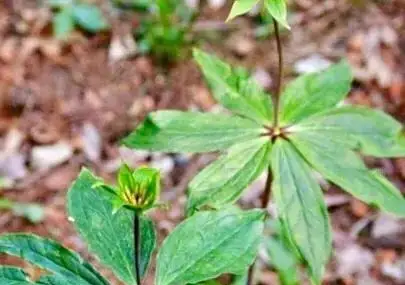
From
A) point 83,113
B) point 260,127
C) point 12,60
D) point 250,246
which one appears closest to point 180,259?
point 250,246

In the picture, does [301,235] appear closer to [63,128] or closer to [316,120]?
[316,120]

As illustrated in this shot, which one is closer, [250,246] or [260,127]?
[250,246]

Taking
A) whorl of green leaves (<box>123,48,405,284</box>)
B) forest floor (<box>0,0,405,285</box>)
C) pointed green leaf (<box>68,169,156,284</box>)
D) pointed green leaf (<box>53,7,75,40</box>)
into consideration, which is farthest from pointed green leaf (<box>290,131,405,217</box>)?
pointed green leaf (<box>53,7,75,40</box>)

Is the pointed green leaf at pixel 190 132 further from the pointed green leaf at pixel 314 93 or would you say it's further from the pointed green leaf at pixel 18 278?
the pointed green leaf at pixel 18 278

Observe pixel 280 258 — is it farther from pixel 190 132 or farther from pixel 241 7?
pixel 241 7

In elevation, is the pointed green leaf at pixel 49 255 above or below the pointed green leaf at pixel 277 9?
below

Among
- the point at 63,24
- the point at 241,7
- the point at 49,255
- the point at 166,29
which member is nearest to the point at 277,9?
the point at 241,7

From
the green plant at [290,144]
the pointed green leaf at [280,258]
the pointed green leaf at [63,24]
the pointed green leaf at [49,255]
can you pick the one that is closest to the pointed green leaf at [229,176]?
the green plant at [290,144]
